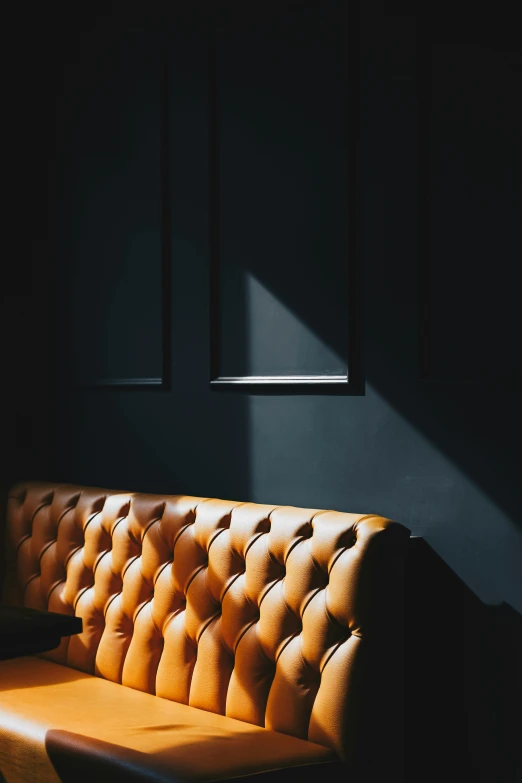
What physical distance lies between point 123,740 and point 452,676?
0.81 metres

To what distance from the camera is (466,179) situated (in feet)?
7.88

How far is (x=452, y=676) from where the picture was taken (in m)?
2.39

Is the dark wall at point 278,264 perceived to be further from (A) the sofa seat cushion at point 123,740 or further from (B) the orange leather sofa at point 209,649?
(A) the sofa seat cushion at point 123,740

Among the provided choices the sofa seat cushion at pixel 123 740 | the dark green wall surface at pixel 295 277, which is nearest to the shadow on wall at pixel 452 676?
the dark green wall surface at pixel 295 277

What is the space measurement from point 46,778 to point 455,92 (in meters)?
1.99

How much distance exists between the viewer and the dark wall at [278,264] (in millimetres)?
2377

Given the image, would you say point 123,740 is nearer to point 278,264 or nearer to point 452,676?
point 452,676

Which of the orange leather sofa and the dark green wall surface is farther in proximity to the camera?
the dark green wall surface

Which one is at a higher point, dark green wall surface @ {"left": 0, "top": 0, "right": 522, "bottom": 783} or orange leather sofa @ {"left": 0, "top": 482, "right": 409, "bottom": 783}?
dark green wall surface @ {"left": 0, "top": 0, "right": 522, "bottom": 783}

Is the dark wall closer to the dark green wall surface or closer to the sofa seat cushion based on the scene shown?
the dark green wall surface

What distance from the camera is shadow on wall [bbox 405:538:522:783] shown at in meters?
2.31

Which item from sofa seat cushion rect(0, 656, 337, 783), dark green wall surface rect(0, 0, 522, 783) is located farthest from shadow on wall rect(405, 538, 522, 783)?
sofa seat cushion rect(0, 656, 337, 783)

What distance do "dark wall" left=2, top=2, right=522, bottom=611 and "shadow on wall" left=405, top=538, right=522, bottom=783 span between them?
71 millimetres

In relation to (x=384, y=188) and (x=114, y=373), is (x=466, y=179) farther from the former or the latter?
(x=114, y=373)
